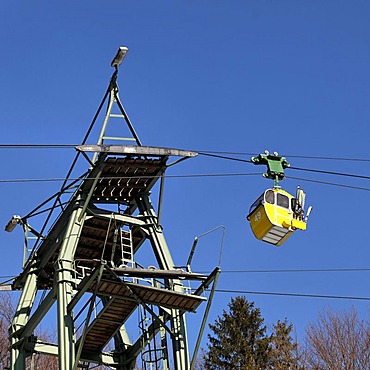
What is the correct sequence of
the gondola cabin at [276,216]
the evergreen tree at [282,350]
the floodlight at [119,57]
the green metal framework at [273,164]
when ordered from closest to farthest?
the gondola cabin at [276,216]
the green metal framework at [273,164]
the floodlight at [119,57]
the evergreen tree at [282,350]

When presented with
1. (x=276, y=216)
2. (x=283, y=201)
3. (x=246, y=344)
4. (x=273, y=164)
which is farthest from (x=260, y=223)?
(x=246, y=344)

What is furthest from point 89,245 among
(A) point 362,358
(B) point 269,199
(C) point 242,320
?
(C) point 242,320

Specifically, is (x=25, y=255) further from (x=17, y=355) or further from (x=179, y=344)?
(x=179, y=344)

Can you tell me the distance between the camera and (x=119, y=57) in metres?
22.2

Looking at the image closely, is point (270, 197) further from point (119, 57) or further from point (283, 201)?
point (119, 57)

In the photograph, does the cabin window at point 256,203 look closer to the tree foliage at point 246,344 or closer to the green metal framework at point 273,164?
the green metal framework at point 273,164

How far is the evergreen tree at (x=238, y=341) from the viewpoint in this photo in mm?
47672

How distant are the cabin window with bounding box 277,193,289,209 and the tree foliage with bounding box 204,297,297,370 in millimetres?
30707

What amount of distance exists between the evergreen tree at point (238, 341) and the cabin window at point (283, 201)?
102 ft

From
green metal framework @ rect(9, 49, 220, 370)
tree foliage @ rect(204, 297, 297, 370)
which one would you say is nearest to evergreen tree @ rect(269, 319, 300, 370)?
tree foliage @ rect(204, 297, 297, 370)

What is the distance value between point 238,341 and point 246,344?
57 centimetres

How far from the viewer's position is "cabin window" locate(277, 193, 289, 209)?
55.0ft

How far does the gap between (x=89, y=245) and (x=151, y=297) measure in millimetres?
4104

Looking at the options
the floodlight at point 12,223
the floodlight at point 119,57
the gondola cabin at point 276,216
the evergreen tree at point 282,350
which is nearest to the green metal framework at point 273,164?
the gondola cabin at point 276,216
